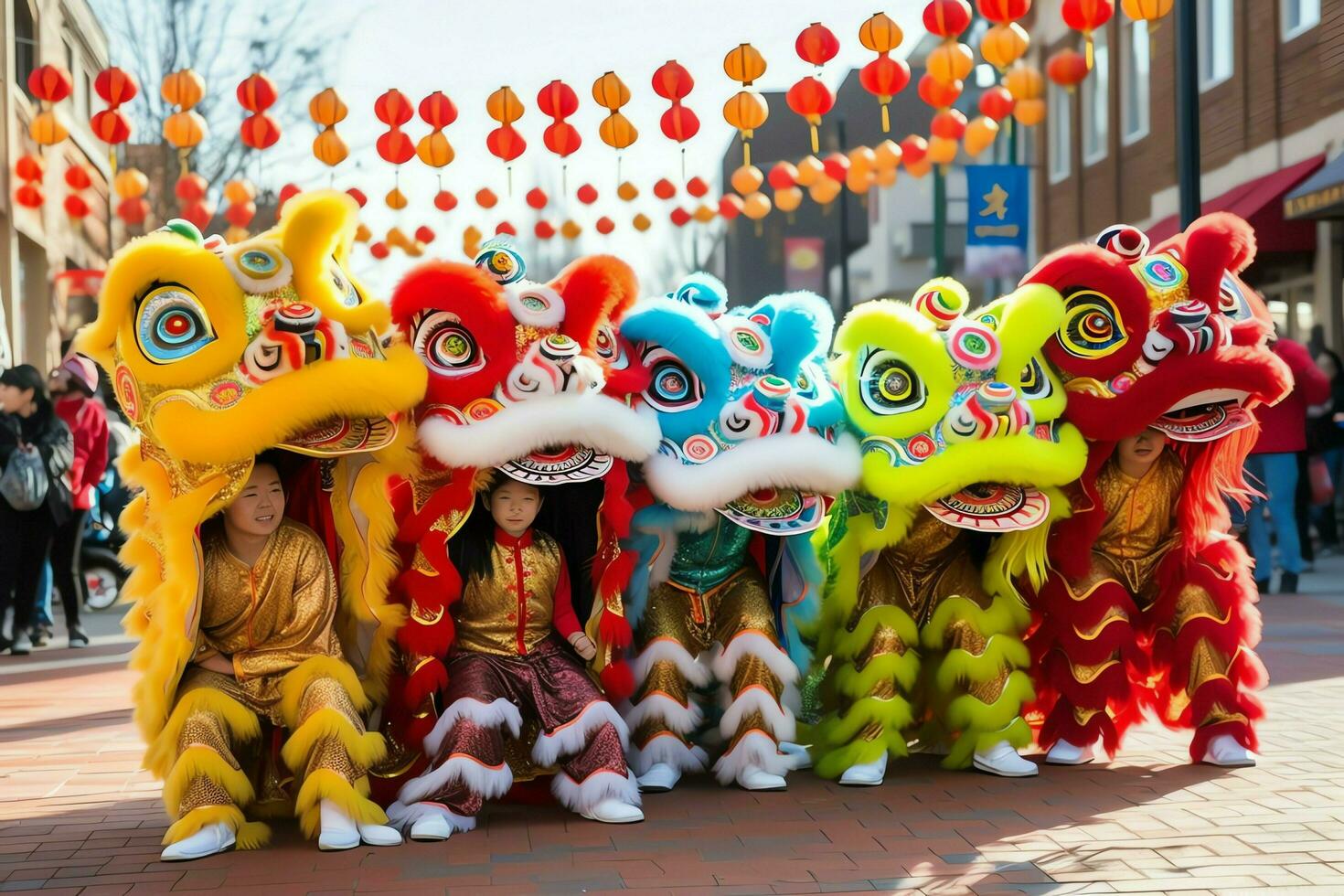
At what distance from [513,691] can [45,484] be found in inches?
206

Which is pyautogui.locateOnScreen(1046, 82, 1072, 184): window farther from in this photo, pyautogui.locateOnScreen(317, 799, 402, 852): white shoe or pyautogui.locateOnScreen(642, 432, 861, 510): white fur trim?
pyautogui.locateOnScreen(317, 799, 402, 852): white shoe

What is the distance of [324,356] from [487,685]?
1288 mm

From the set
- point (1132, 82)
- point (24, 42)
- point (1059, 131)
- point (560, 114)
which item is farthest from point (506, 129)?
point (1059, 131)

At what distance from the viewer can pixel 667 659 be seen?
564cm

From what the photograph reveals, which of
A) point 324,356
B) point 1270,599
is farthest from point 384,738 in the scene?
point 1270,599

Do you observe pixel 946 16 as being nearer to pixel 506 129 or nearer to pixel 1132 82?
pixel 506 129

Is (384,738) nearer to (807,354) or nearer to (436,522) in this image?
(436,522)

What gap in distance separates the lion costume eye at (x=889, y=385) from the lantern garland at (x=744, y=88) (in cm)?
479

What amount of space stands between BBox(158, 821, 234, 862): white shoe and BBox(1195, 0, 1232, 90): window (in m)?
16.5

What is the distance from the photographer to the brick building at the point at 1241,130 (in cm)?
1560

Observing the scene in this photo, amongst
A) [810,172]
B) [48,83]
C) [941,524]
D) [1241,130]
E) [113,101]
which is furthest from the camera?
[1241,130]

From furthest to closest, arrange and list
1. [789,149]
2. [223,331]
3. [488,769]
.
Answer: [789,149], [488,769], [223,331]

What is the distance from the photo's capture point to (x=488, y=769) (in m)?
5.07

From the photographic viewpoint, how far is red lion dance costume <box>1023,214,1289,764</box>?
569 centimetres
